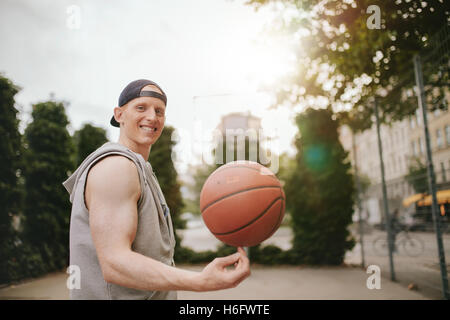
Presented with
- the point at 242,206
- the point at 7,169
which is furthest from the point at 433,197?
the point at 7,169

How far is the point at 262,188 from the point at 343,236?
341 inches

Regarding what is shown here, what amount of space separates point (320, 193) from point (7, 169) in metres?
8.75

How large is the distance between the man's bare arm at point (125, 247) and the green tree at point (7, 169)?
8202 millimetres

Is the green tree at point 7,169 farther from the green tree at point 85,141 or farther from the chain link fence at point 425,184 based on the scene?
the chain link fence at point 425,184

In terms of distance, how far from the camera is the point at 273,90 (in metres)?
10.5

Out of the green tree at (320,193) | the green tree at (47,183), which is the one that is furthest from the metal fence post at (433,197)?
the green tree at (47,183)

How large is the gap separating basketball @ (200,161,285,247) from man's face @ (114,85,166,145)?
2.24ft

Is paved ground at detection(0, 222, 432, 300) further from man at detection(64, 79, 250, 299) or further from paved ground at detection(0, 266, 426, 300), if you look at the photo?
man at detection(64, 79, 250, 299)

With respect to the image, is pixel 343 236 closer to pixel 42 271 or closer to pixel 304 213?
pixel 304 213

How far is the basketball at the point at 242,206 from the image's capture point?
80.1 inches

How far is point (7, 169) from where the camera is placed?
26.1 feet

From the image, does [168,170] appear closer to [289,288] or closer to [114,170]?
[289,288]

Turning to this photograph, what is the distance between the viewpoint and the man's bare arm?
1076 millimetres

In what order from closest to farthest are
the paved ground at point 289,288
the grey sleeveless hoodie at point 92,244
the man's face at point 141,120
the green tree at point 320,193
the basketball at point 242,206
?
1. the grey sleeveless hoodie at point 92,244
2. the man's face at point 141,120
3. the basketball at point 242,206
4. the paved ground at point 289,288
5. the green tree at point 320,193
